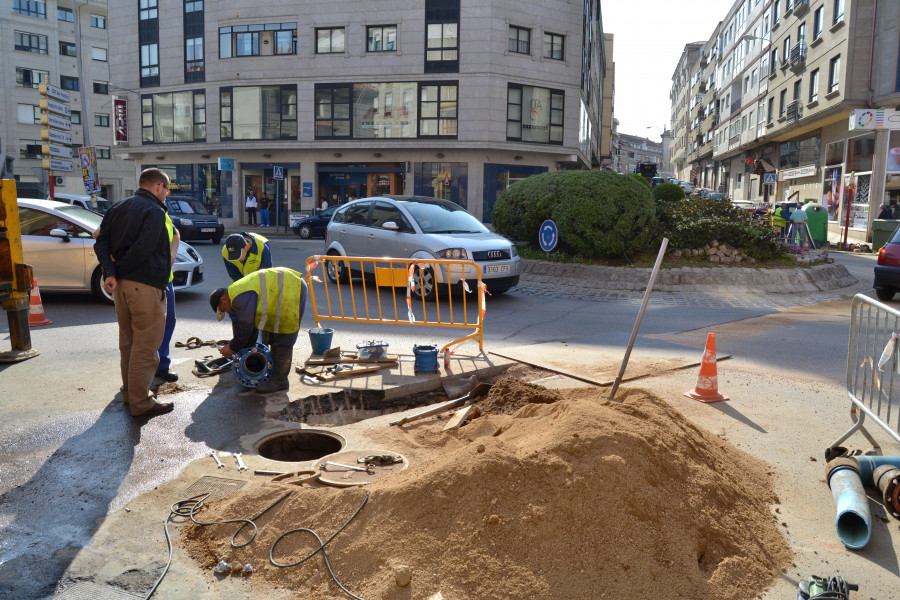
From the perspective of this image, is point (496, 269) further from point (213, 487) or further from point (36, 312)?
point (213, 487)

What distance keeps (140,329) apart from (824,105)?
1364 inches

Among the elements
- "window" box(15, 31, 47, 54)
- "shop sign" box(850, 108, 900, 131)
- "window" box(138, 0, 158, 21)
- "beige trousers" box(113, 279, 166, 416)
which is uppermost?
"window" box(15, 31, 47, 54)

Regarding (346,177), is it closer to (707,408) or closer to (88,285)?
(88,285)

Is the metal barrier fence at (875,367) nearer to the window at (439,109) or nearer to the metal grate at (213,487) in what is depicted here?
the metal grate at (213,487)

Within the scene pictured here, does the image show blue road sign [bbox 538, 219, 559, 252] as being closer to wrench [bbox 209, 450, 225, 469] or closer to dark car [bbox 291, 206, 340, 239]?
wrench [bbox 209, 450, 225, 469]

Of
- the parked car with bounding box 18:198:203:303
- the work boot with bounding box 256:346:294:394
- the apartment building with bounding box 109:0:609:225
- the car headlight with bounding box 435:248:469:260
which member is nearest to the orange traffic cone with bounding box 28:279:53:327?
the parked car with bounding box 18:198:203:303

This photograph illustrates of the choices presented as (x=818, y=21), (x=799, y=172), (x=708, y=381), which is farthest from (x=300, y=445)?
(x=799, y=172)

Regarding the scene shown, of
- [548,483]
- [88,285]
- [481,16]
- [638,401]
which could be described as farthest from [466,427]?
[481,16]

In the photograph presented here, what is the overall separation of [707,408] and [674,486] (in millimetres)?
2470

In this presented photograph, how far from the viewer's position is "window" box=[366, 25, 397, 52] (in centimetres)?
3384

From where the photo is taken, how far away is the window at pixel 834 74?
101ft

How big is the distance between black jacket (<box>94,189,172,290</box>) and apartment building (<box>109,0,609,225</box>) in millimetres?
28644

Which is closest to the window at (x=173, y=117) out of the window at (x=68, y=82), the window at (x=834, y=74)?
the window at (x=68, y=82)

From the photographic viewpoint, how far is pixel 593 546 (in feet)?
10.8
